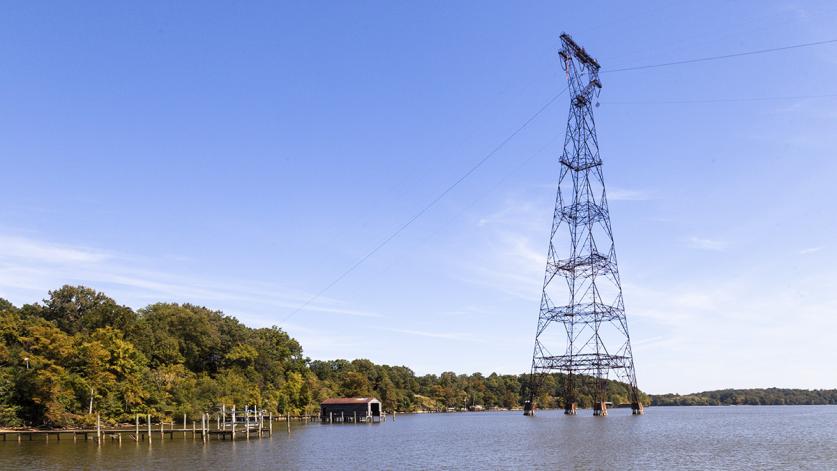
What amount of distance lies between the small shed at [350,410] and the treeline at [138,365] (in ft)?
22.2

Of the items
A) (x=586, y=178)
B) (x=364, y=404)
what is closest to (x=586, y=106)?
(x=586, y=178)

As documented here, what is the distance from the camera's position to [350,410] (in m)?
110

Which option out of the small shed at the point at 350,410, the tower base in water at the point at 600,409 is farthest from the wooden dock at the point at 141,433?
the tower base in water at the point at 600,409

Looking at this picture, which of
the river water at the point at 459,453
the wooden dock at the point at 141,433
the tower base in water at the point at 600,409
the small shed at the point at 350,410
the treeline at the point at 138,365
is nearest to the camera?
the river water at the point at 459,453

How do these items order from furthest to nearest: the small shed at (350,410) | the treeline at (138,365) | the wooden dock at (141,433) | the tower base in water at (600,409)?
the small shed at (350,410) → the tower base in water at (600,409) → the treeline at (138,365) → the wooden dock at (141,433)

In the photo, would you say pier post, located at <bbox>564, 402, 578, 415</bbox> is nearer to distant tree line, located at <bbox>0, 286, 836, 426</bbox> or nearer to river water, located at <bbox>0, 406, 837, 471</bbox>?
river water, located at <bbox>0, 406, 837, 471</bbox>

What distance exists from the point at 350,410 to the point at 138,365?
47190 mm

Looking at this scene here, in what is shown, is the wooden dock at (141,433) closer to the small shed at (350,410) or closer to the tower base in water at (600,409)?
the small shed at (350,410)

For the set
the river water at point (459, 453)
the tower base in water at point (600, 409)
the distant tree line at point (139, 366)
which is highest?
the distant tree line at point (139, 366)

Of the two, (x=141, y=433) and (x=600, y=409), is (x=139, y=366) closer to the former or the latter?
(x=141, y=433)

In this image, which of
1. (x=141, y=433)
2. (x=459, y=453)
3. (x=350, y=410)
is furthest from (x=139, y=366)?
(x=350, y=410)

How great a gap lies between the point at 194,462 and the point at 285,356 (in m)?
80.5

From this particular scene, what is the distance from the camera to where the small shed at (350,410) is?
108875mm

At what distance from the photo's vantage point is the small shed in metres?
109
